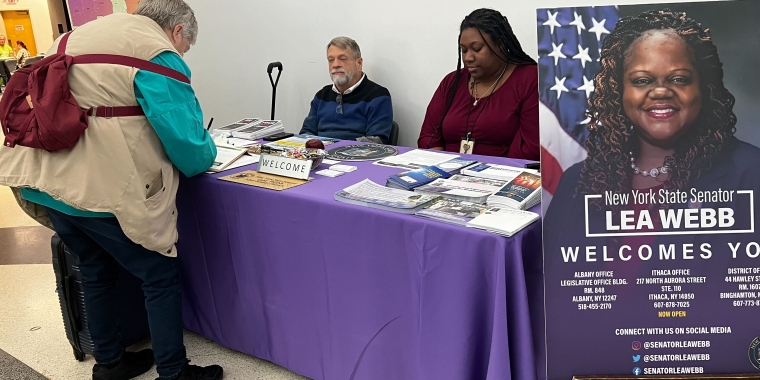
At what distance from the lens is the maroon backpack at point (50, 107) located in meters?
1.71

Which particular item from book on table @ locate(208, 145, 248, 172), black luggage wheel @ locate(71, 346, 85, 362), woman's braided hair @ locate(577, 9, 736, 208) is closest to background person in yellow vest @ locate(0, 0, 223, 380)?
book on table @ locate(208, 145, 248, 172)

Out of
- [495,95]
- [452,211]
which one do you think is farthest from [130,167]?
[495,95]

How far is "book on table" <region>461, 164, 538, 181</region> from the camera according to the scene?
197 cm

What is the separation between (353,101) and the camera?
341cm

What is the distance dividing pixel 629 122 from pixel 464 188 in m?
0.63

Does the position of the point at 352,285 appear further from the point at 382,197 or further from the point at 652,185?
the point at 652,185

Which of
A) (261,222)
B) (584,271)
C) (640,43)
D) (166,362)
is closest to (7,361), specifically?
(166,362)

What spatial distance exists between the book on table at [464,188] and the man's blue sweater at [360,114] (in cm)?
141

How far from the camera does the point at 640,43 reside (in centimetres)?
126

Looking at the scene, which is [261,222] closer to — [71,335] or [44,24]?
[71,335]

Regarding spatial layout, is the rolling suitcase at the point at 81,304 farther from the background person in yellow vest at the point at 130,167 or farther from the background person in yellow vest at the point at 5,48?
the background person in yellow vest at the point at 5,48

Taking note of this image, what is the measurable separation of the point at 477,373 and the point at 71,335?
1.62 meters

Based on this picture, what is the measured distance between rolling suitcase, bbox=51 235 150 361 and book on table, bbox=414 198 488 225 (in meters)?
1.34

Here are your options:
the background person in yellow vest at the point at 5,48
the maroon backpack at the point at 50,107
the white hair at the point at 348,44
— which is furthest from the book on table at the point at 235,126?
the background person in yellow vest at the point at 5,48
